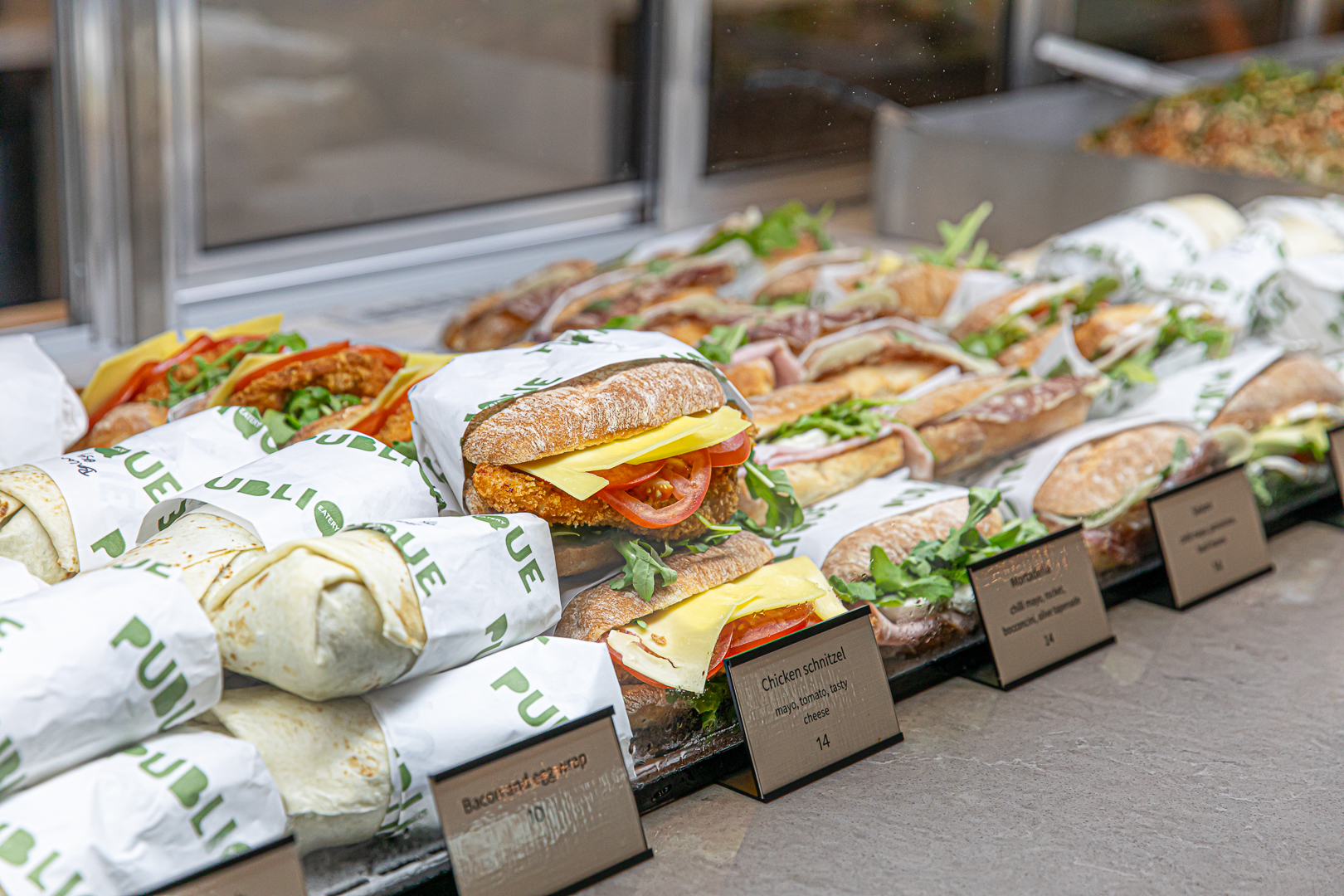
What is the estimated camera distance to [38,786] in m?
0.81

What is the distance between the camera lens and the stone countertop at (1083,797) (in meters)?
1.04

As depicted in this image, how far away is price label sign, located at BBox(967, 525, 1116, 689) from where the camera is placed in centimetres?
131

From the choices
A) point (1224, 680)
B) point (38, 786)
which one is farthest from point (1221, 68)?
point (38, 786)

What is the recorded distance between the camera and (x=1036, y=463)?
5.03 feet

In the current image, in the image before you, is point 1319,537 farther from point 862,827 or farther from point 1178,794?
point 862,827

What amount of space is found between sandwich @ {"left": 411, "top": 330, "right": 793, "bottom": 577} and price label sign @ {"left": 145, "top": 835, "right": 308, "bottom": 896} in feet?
1.03

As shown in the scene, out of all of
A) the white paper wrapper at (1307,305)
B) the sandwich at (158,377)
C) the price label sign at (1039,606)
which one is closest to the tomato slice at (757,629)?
the price label sign at (1039,606)

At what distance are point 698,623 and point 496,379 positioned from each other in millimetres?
265

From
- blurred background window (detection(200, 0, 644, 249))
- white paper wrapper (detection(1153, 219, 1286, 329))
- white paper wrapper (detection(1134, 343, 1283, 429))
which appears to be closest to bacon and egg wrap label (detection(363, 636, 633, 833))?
white paper wrapper (detection(1134, 343, 1283, 429))

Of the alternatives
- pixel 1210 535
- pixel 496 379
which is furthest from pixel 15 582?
pixel 1210 535

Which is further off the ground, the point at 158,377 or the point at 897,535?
the point at 158,377

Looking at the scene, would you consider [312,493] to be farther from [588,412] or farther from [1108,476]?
[1108,476]

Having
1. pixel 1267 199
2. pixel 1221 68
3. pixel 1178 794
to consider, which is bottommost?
pixel 1178 794

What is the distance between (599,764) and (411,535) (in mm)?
224
